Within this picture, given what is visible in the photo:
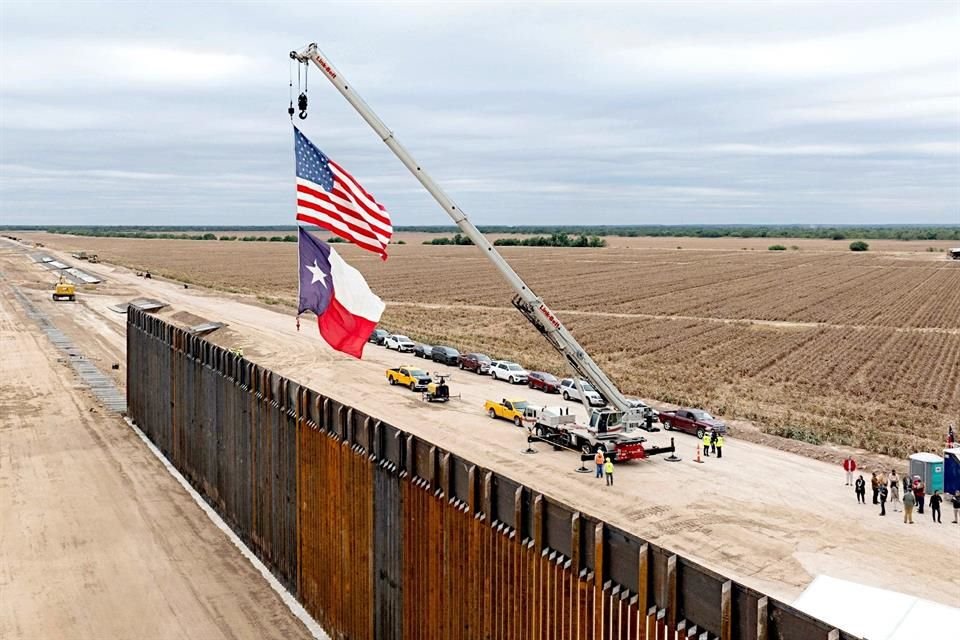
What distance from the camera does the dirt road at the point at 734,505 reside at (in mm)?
20750

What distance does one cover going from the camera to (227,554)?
20844 mm

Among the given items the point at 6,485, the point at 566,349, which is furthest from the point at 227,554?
the point at 566,349

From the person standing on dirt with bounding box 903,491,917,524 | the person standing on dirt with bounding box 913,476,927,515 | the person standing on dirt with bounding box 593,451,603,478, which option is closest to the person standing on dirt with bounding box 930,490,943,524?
the person standing on dirt with bounding box 913,476,927,515

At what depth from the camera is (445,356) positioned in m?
52.2

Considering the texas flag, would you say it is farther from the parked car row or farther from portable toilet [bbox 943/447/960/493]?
portable toilet [bbox 943/447/960/493]

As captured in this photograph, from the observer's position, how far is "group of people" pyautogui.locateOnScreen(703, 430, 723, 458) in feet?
104

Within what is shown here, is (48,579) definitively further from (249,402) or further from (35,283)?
(35,283)

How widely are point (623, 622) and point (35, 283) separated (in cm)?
11338

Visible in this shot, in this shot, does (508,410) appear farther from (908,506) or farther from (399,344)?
(399,344)

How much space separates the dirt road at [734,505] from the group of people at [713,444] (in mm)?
472

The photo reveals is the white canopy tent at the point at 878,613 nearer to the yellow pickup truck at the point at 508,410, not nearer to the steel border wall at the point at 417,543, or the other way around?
the steel border wall at the point at 417,543

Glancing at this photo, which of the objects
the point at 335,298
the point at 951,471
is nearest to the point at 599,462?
the point at 951,471

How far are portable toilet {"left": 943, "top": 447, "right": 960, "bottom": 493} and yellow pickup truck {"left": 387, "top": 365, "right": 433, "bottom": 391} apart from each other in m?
23.1

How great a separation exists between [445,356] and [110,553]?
32.1 meters
